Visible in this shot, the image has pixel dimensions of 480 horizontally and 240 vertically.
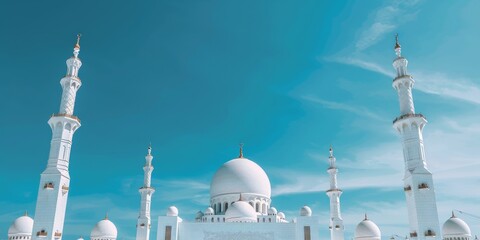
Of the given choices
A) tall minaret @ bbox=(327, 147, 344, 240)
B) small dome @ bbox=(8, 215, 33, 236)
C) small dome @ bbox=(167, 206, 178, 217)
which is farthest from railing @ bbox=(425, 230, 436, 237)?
small dome @ bbox=(8, 215, 33, 236)

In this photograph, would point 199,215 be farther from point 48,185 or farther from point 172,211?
point 48,185

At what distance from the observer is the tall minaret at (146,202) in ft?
135

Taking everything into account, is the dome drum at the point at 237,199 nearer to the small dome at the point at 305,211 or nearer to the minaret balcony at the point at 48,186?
the small dome at the point at 305,211

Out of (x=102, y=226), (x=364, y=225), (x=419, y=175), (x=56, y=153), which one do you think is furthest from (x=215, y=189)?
(x=419, y=175)

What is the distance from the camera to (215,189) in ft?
158

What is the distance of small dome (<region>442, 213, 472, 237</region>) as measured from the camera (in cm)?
3716

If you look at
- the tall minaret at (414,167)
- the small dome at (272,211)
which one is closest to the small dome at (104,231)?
the small dome at (272,211)

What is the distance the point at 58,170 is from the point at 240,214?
61.6 ft

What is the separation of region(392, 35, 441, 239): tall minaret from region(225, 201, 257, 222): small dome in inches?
674

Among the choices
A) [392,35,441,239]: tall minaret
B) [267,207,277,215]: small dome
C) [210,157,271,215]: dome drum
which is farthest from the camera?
[210,157,271,215]: dome drum

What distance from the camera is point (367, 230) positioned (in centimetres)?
3978

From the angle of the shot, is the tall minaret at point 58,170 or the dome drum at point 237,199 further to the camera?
the dome drum at point 237,199

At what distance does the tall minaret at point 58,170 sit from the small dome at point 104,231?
42.1 feet

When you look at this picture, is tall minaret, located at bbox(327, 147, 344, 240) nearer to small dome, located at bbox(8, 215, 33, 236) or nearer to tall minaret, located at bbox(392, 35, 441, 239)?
tall minaret, located at bbox(392, 35, 441, 239)
